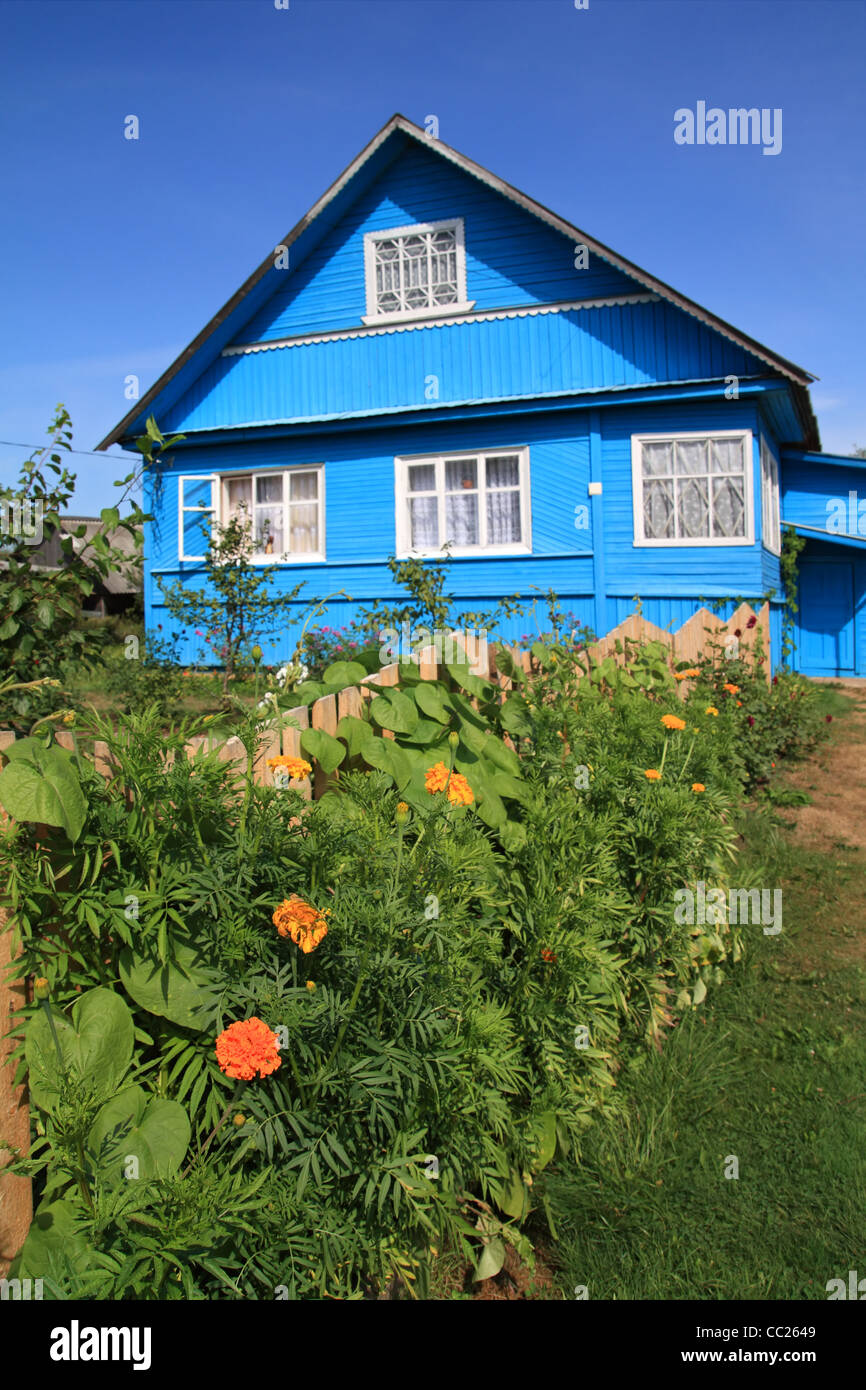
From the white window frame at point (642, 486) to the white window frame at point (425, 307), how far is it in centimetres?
284

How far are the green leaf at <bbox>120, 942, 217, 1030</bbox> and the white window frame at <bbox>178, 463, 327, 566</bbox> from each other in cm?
1101

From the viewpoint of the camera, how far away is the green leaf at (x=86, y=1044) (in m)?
1.53

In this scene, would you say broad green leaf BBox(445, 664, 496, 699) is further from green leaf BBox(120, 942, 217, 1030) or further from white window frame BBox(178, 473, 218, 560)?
white window frame BBox(178, 473, 218, 560)

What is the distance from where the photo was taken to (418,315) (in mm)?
11812

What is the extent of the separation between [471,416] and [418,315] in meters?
1.53

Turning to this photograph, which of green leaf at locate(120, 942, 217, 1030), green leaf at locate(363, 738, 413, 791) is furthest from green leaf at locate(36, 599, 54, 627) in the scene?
green leaf at locate(120, 942, 217, 1030)

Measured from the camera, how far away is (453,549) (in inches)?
473

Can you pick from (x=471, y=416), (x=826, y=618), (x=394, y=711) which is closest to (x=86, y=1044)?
(x=394, y=711)

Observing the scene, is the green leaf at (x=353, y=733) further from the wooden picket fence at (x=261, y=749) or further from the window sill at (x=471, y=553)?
the window sill at (x=471, y=553)

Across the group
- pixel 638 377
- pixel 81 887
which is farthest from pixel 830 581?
pixel 81 887

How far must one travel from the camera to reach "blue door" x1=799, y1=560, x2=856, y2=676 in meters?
13.9

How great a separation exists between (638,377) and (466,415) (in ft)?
6.92
